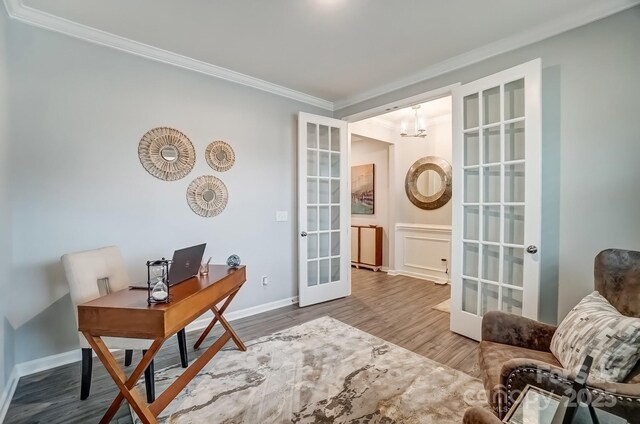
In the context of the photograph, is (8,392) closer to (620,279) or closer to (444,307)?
(620,279)

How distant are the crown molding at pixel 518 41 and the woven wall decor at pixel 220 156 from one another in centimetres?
198

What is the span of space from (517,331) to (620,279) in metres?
0.59

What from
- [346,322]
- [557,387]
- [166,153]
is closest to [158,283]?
[166,153]

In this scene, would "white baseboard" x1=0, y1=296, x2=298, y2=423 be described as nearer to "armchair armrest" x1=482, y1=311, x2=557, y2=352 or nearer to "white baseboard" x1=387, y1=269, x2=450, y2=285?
"armchair armrest" x1=482, y1=311, x2=557, y2=352

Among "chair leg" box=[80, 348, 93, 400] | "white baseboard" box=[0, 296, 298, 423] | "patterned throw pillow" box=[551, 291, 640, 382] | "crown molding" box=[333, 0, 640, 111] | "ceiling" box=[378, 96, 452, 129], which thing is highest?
"ceiling" box=[378, 96, 452, 129]

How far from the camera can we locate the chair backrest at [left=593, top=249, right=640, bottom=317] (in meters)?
1.43

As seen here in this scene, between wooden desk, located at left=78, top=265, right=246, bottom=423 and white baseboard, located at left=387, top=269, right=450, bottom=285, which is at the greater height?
wooden desk, located at left=78, top=265, right=246, bottom=423

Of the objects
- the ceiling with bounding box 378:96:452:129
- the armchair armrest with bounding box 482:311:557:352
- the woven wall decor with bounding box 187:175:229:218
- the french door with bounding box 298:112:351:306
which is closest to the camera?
the armchair armrest with bounding box 482:311:557:352

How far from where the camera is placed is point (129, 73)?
2.57m

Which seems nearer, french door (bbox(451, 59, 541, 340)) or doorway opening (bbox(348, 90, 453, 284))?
french door (bbox(451, 59, 541, 340))

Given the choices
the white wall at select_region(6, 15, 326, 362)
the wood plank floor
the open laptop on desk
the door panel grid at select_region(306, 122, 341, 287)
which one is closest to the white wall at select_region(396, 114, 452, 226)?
the wood plank floor

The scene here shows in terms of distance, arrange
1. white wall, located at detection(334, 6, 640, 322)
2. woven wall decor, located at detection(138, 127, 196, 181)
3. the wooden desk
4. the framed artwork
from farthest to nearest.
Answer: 1. the framed artwork
2. woven wall decor, located at detection(138, 127, 196, 181)
3. white wall, located at detection(334, 6, 640, 322)
4. the wooden desk

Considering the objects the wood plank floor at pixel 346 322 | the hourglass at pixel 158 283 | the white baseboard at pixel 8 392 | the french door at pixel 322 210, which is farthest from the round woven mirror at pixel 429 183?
the white baseboard at pixel 8 392

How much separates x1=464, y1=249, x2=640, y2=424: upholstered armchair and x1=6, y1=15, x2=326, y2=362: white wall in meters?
2.53
